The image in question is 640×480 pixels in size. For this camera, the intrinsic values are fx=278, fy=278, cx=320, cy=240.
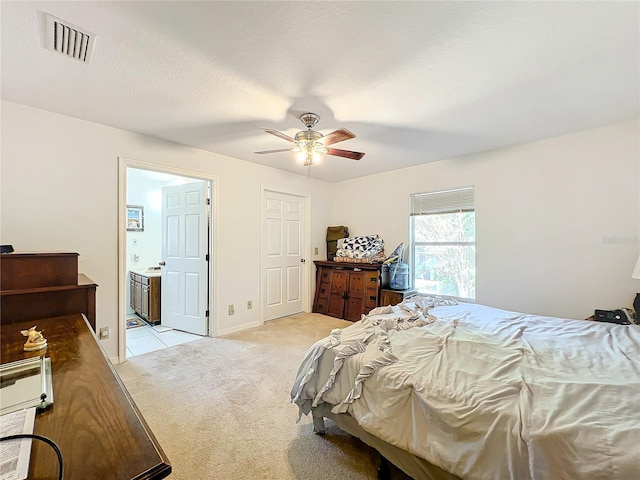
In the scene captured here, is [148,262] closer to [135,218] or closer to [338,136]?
[135,218]

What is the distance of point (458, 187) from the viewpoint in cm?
371

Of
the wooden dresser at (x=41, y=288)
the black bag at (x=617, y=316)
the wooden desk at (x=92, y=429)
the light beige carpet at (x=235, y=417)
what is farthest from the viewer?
the black bag at (x=617, y=316)

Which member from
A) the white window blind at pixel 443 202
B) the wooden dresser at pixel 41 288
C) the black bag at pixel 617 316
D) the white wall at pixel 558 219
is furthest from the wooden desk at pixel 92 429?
the white window blind at pixel 443 202

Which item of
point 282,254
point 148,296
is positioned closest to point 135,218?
point 148,296

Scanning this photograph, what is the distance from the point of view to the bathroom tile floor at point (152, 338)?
323cm

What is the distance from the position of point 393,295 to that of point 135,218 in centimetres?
463

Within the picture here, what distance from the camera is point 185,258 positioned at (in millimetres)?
3818

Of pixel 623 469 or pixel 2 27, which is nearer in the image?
pixel 623 469

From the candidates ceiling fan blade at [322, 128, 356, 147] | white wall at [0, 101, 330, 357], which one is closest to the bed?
ceiling fan blade at [322, 128, 356, 147]

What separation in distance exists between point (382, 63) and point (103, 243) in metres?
2.99

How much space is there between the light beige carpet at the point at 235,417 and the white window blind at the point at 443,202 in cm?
255

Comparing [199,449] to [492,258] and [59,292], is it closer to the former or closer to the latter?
[59,292]

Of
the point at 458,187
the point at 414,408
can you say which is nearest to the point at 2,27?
the point at 414,408

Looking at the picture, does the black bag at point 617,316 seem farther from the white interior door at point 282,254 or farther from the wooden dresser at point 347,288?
the white interior door at point 282,254
